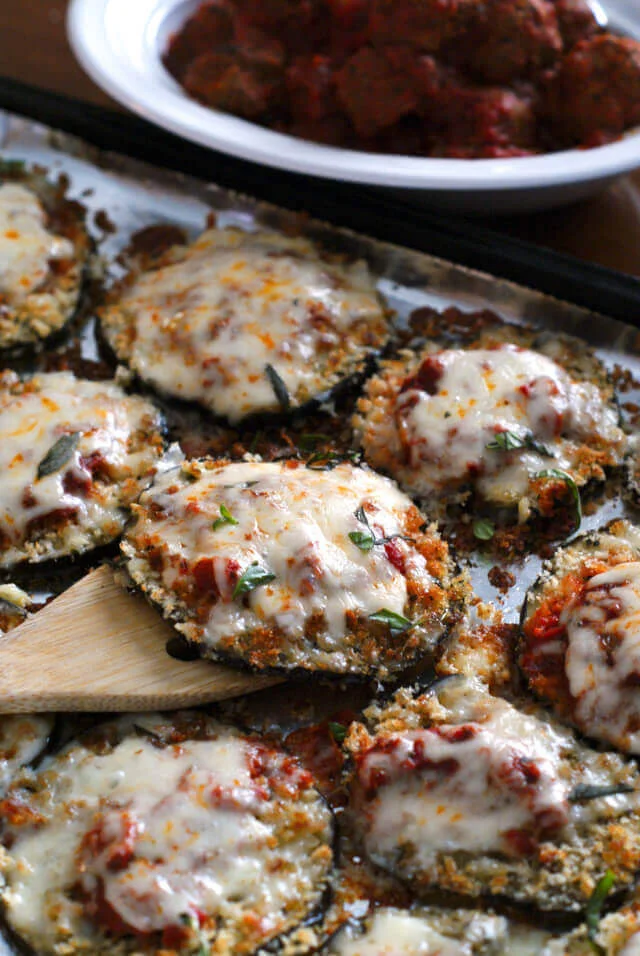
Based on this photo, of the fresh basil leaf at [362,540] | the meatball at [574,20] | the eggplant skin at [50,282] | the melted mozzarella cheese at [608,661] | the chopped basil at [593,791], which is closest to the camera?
the chopped basil at [593,791]

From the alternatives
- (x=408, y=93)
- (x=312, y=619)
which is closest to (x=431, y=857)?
(x=312, y=619)

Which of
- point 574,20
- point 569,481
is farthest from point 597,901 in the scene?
point 574,20

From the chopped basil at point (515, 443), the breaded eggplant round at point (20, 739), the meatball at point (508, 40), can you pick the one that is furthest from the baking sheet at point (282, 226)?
the breaded eggplant round at point (20, 739)

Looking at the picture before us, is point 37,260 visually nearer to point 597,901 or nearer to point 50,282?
point 50,282

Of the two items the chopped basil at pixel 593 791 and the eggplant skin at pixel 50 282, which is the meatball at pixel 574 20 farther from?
the chopped basil at pixel 593 791

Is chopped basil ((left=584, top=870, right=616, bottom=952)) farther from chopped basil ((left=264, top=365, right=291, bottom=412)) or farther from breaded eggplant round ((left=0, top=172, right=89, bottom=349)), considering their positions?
breaded eggplant round ((left=0, top=172, right=89, bottom=349))

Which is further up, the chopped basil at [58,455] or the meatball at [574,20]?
the meatball at [574,20]

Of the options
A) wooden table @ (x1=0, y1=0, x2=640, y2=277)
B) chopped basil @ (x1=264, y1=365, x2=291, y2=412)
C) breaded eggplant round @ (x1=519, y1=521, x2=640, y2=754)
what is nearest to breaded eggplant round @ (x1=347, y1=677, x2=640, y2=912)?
breaded eggplant round @ (x1=519, y1=521, x2=640, y2=754)
